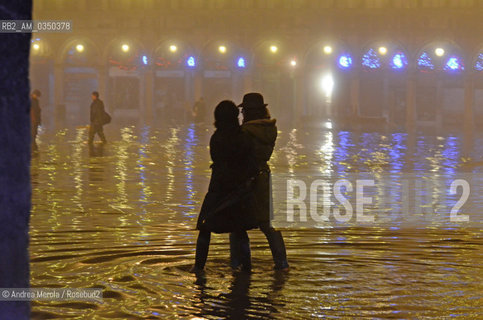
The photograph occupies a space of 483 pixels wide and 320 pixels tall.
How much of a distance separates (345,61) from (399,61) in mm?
3346

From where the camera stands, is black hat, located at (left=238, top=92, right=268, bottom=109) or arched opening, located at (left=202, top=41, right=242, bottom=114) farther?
arched opening, located at (left=202, top=41, right=242, bottom=114)

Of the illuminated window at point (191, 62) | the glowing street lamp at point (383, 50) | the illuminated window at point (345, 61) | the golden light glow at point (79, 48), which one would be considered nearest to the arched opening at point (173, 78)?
the illuminated window at point (191, 62)

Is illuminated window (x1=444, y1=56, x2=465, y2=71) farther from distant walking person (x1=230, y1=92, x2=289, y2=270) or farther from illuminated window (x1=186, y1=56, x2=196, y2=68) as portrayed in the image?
distant walking person (x1=230, y1=92, x2=289, y2=270)

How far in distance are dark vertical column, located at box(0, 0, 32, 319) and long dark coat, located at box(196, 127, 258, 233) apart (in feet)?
10.8

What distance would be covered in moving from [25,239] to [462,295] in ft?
12.2

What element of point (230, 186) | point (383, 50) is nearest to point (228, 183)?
point (230, 186)

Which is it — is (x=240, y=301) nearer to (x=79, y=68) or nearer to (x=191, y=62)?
(x=191, y=62)

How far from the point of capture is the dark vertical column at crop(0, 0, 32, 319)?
145 inches

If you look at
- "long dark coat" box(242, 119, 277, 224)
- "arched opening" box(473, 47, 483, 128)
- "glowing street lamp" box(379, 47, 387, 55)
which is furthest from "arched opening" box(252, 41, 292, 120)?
"long dark coat" box(242, 119, 277, 224)

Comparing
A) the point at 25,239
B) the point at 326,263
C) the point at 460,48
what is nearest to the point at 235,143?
the point at 326,263

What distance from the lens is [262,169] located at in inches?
287

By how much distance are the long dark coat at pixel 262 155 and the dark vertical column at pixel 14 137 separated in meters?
3.53

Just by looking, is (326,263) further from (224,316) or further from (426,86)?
(426,86)

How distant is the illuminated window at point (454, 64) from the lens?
54406mm
